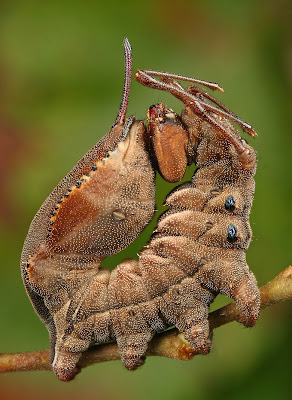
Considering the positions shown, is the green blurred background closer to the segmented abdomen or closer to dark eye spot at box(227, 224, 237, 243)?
the segmented abdomen

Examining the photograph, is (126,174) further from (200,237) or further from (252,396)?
(252,396)

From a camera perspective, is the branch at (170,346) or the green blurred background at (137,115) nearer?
the branch at (170,346)

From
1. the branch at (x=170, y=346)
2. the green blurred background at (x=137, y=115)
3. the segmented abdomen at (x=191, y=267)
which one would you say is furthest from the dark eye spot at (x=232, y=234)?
the green blurred background at (x=137, y=115)

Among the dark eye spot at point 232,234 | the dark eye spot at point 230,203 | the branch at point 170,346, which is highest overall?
the dark eye spot at point 230,203

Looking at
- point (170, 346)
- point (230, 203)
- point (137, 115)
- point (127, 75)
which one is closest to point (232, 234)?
point (230, 203)

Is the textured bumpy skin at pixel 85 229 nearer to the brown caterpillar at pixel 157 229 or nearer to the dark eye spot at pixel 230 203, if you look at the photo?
the brown caterpillar at pixel 157 229

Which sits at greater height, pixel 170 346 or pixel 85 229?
pixel 85 229

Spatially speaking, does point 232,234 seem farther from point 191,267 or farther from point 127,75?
point 127,75
